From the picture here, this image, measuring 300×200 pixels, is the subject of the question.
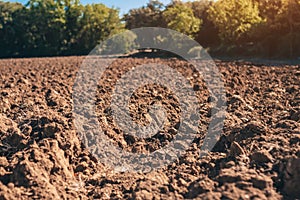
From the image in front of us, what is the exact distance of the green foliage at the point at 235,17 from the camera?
2530 cm

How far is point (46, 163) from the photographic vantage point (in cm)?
410

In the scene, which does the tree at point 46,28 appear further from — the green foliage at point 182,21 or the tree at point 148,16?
the green foliage at point 182,21

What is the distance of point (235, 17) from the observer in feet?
83.9

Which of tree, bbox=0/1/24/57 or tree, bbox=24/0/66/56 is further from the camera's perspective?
Answer: tree, bbox=0/1/24/57

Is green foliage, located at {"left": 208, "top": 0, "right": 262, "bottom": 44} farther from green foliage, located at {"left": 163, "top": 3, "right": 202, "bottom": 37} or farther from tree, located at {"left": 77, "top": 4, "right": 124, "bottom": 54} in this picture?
tree, located at {"left": 77, "top": 4, "right": 124, "bottom": 54}

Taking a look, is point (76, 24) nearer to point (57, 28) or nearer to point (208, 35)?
point (57, 28)

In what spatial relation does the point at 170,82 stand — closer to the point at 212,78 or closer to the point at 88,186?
the point at 212,78

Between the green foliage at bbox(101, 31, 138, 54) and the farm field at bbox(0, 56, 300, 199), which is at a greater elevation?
the green foliage at bbox(101, 31, 138, 54)

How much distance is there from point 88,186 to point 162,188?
0.99 metres

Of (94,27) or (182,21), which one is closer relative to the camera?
(182,21)

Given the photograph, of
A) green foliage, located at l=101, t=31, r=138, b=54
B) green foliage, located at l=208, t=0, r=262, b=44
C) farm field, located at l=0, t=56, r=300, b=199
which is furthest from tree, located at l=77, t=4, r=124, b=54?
farm field, located at l=0, t=56, r=300, b=199

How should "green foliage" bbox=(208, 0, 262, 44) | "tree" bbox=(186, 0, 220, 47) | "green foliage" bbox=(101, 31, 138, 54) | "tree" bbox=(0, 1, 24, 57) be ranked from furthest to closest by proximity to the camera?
"tree" bbox=(0, 1, 24, 57) → "green foliage" bbox=(101, 31, 138, 54) → "tree" bbox=(186, 0, 220, 47) → "green foliage" bbox=(208, 0, 262, 44)

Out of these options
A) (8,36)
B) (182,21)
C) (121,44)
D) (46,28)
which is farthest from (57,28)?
(182,21)

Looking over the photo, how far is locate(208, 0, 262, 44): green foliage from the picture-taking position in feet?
83.0
